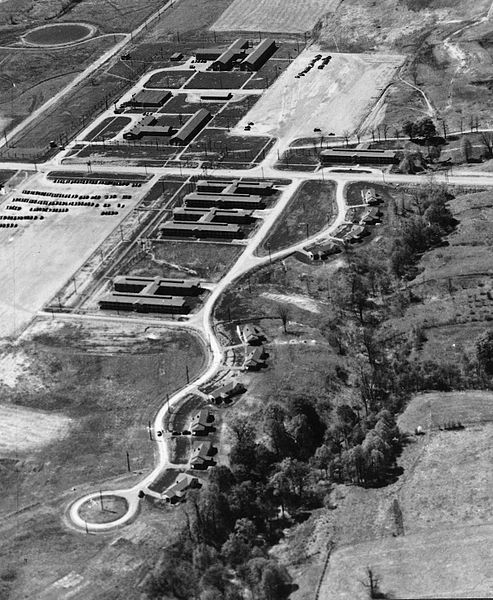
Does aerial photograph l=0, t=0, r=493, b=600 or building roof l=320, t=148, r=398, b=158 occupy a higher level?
aerial photograph l=0, t=0, r=493, b=600

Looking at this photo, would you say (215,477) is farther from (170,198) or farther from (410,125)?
(410,125)

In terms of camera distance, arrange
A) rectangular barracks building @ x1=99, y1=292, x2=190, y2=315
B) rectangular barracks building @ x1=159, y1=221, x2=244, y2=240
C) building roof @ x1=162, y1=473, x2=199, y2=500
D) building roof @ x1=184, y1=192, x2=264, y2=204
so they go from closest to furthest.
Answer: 1. building roof @ x1=162, y1=473, x2=199, y2=500
2. rectangular barracks building @ x1=99, y1=292, x2=190, y2=315
3. rectangular barracks building @ x1=159, y1=221, x2=244, y2=240
4. building roof @ x1=184, y1=192, x2=264, y2=204

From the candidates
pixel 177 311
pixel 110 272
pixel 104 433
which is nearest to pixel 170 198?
pixel 110 272

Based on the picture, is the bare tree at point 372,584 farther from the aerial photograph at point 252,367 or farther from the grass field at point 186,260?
the grass field at point 186,260

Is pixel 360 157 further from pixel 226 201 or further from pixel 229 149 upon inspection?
pixel 226 201

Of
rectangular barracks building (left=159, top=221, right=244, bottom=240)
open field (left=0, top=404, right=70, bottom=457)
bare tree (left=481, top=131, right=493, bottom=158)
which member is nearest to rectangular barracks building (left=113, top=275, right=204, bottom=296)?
rectangular barracks building (left=159, top=221, right=244, bottom=240)

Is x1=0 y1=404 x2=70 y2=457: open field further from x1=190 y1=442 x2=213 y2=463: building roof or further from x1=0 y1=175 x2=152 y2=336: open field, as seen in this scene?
x1=0 y1=175 x2=152 y2=336: open field
